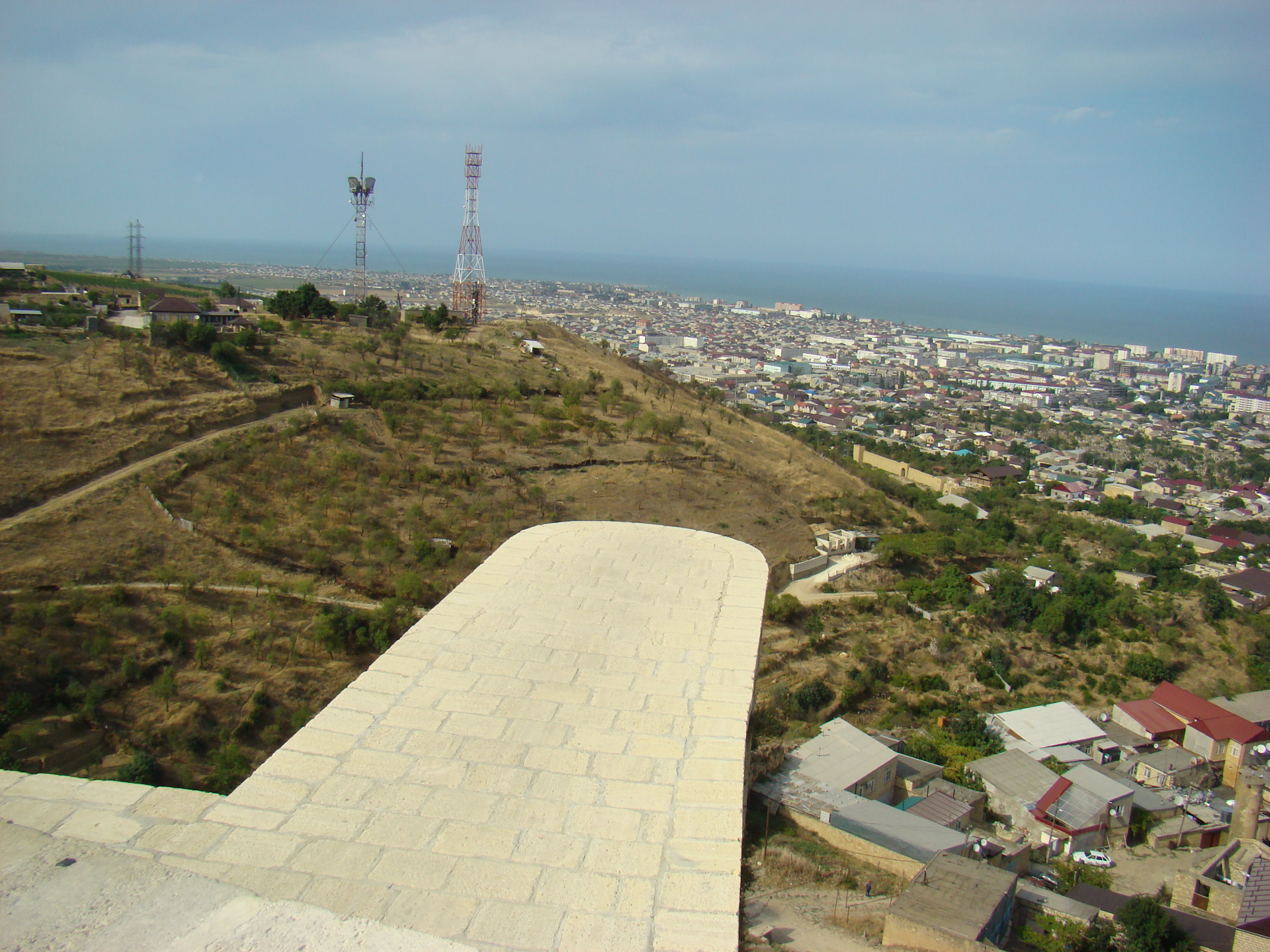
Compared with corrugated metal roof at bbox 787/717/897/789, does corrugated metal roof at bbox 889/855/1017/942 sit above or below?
above

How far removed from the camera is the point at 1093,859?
30.3 feet

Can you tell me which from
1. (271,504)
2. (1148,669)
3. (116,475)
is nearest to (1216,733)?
(1148,669)

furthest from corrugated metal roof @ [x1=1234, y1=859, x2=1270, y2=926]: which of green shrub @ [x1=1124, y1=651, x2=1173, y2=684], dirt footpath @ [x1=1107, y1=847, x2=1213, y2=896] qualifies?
green shrub @ [x1=1124, y1=651, x2=1173, y2=684]

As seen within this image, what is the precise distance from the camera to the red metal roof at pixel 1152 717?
12.1m

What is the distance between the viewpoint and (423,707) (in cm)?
319

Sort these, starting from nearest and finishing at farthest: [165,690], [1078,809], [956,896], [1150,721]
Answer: [956,896]
[165,690]
[1078,809]
[1150,721]

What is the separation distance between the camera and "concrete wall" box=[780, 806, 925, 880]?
236 inches

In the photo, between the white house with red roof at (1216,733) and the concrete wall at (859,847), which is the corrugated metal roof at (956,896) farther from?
the white house with red roof at (1216,733)

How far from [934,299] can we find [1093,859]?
13502 cm

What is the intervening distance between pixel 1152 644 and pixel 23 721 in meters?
16.7

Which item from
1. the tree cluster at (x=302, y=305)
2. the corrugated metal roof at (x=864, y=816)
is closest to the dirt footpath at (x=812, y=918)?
the corrugated metal roof at (x=864, y=816)

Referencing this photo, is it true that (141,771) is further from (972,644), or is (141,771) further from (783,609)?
(972,644)

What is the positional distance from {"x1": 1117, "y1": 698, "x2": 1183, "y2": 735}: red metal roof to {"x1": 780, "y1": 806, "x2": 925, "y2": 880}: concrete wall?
26.0 feet

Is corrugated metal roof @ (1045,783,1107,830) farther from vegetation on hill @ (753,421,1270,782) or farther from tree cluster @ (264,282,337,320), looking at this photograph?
tree cluster @ (264,282,337,320)
